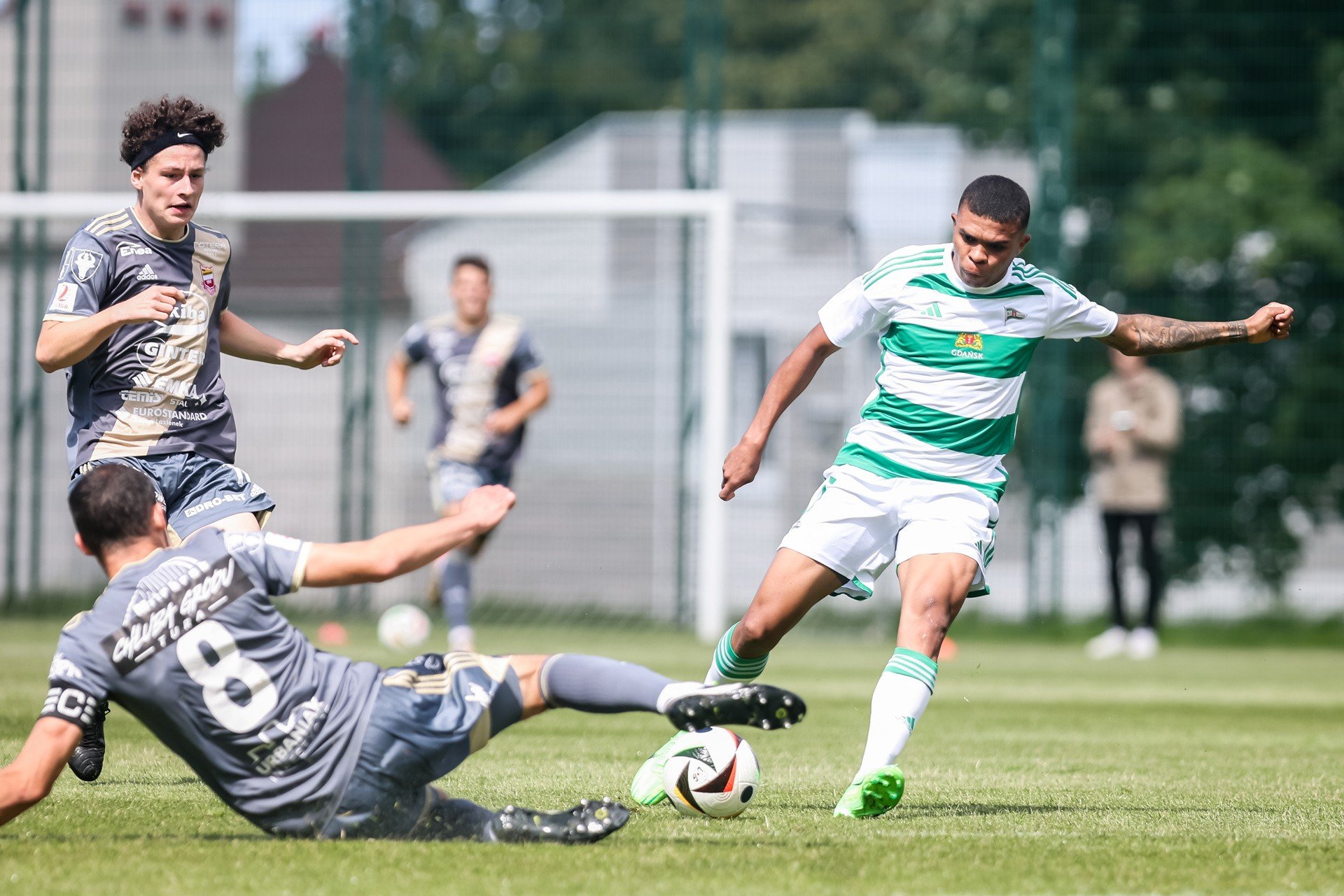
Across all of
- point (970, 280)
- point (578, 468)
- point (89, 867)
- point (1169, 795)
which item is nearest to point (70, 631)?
point (89, 867)

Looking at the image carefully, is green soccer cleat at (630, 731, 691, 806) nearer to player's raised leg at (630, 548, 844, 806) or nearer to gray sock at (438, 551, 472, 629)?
player's raised leg at (630, 548, 844, 806)

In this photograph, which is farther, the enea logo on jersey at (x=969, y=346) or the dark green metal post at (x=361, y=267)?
the dark green metal post at (x=361, y=267)

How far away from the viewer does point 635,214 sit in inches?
508

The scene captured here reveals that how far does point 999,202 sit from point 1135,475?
833 cm

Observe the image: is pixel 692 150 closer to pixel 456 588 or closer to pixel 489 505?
pixel 456 588

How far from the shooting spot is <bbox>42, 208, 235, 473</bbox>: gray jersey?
18.0ft

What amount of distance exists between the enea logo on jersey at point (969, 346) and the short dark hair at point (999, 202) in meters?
0.41

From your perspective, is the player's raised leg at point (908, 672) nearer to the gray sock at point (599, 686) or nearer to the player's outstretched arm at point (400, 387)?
the gray sock at point (599, 686)

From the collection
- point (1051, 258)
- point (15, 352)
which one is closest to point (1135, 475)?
point (1051, 258)

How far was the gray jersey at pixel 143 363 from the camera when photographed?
5500 millimetres

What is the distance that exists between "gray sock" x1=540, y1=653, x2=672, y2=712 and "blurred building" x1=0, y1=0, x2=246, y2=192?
1214 centimetres

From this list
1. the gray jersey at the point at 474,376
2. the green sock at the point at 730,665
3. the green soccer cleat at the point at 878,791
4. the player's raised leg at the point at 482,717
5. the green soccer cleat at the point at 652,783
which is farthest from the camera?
the gray jersey at the point at 474,376

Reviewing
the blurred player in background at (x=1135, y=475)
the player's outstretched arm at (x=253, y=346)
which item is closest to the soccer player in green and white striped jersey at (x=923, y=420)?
the player's outstretched arm at (x=253, y=346)

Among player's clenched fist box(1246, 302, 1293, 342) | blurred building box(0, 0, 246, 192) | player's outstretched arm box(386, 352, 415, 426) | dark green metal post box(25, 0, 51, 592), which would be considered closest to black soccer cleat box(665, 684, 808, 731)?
player's clenched fist box(1246, 302, 1293, 342)
